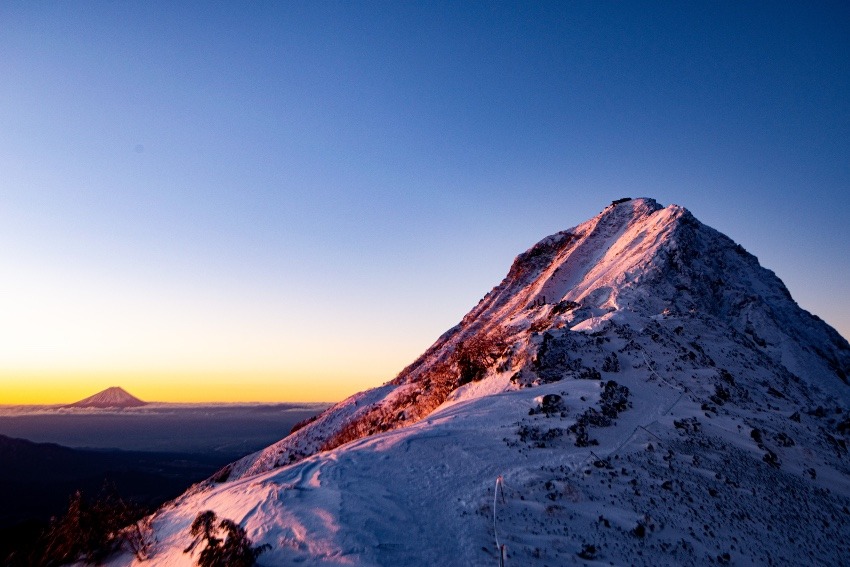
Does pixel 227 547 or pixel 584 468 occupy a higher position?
pixel 227 547

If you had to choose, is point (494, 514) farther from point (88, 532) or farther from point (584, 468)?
point (88, 532)

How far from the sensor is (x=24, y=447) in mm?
118188

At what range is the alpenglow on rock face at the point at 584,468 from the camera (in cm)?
636

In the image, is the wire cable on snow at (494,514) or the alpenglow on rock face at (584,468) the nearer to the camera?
the wire cable on snow at (494,514)

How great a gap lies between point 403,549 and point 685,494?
531cm

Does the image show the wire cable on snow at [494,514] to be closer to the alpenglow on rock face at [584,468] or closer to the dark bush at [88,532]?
the alpenglow on rock face at [584,468]

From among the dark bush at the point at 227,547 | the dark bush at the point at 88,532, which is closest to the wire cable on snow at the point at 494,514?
the dark bush at the point at 227,547

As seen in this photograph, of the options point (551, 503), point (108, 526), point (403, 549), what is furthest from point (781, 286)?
point (108, 526)

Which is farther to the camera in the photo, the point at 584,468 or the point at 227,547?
the point at 584,468

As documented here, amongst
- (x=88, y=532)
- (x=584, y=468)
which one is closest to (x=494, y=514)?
(x=584, y=468)

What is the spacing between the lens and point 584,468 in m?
8.56

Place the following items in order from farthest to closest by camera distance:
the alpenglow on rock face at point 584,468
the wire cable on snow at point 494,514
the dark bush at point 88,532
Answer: the dark bush at point 88,532 → the alpenglow on rock face at point 584,468 → the wire cable on snow at point 494,514

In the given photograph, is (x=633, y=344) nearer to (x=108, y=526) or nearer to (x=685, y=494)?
(x=685, y=494)

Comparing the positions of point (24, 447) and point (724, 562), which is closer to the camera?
point (724, 562)
